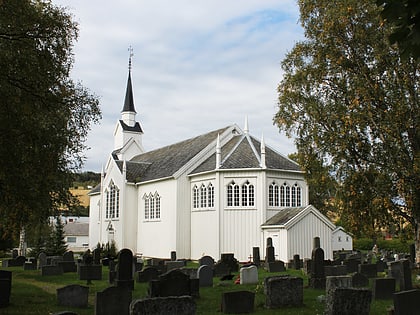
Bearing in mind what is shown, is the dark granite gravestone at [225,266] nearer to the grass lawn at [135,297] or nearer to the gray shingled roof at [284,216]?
the grass lawn at [135,297]

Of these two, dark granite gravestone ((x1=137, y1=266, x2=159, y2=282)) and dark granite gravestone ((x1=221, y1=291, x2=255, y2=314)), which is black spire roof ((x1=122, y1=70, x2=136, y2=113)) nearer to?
dark granite gravestone ((x1=137, y1=266, x2=159, y2=282))

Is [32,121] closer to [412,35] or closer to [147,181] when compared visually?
[412,35]

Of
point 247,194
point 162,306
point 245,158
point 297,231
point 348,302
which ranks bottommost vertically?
point 348,302

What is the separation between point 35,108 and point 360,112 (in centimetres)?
1245

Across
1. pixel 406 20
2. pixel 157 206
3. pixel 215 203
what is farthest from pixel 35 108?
pixel 157 206

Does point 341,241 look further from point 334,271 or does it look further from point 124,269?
point 124,269

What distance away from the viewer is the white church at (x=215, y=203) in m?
30.9

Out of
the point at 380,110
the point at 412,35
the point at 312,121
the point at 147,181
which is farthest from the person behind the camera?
the point at 147,181

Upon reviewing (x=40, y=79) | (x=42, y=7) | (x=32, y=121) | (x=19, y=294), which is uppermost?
(x=42, y=7)

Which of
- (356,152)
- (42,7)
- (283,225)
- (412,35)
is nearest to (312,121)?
(356,152)

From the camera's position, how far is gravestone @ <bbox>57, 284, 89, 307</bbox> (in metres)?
12.9

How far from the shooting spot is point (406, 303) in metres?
10.4

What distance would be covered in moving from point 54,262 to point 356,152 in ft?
54.8

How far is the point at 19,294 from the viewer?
15680 millimetres
